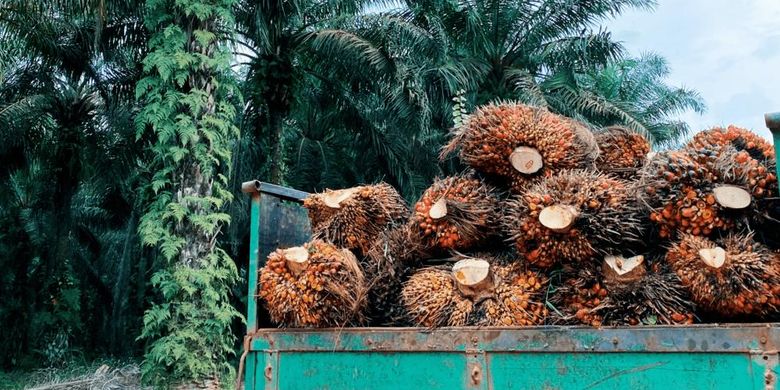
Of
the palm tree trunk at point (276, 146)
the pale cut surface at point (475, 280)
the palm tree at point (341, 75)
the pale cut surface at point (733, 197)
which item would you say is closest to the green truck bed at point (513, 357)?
the pale cut surface at point (475, 280)

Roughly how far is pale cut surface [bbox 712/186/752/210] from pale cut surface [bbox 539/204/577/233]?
0.56 metres

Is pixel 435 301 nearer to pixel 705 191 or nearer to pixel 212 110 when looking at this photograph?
pixel 705 191

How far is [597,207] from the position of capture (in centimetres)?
295

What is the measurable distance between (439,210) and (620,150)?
45.3 inches

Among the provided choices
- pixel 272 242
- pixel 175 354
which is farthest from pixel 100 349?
pixel 272 242

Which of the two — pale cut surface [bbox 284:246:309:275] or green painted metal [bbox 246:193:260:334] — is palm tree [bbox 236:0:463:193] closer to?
green painted metal [bbox 246:193:260:334]

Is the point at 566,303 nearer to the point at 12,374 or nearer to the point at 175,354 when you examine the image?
the point at 175,354

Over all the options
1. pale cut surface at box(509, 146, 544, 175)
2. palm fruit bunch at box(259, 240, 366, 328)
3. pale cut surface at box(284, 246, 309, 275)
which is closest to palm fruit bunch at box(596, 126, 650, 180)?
pale cut surface at box(509, 146, 544, 175)

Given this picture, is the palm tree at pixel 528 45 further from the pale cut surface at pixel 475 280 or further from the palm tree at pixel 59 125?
the pale cut surface at pixel 475 280

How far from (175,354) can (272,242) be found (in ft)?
14.2

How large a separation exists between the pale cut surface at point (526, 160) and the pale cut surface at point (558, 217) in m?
0.44

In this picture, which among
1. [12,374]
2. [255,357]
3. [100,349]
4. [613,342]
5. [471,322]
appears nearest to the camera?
[613,342]

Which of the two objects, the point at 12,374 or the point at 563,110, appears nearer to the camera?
the point at 563,110

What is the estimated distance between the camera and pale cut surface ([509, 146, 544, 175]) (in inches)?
132
